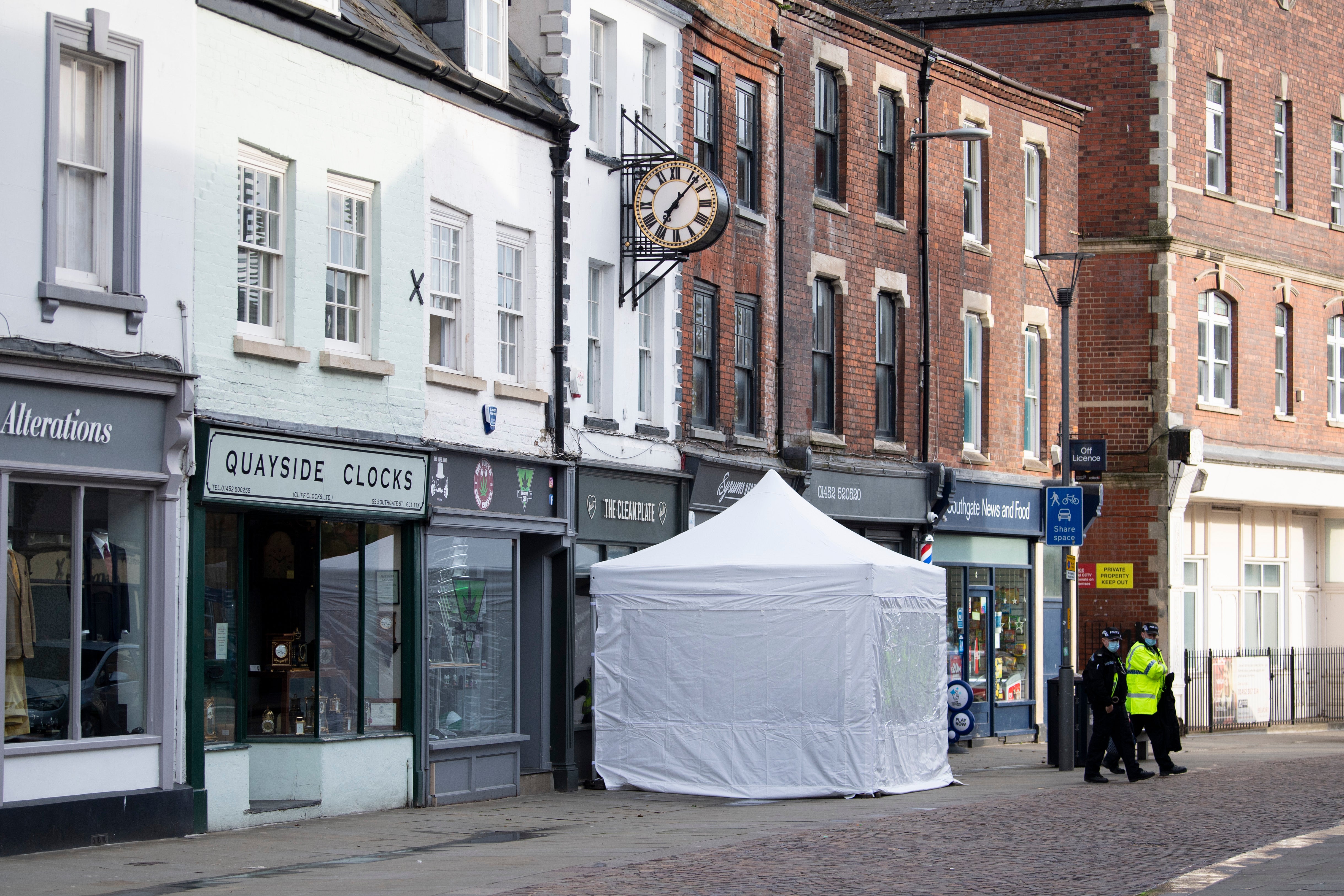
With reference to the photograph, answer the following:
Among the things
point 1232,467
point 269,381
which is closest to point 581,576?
point 269,381

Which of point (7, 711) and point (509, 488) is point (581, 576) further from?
point (7, 711)

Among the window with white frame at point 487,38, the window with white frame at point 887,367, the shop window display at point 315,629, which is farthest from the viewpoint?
the window with white frame at point 887,367

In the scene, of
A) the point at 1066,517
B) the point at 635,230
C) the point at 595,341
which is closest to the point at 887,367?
the point at 1066,517

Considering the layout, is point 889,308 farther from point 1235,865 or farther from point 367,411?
point 1235,865

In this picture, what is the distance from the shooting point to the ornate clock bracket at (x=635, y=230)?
2148 centimetres

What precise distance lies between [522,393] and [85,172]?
6.23 meters

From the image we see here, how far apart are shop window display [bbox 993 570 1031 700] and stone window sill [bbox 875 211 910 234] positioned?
19.8 ft

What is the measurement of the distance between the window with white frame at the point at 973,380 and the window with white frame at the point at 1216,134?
7919 millimetres

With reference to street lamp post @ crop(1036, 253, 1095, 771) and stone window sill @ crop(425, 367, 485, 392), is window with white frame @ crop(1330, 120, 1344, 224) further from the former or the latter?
stone window sill @ crop(425, 367, 485, 392)

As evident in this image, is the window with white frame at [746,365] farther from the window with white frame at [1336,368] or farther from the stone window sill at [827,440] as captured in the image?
the window with white frame at [1336,368]

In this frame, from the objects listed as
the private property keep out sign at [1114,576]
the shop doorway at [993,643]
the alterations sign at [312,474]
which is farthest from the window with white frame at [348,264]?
the private property keep out sign at [1114,576]

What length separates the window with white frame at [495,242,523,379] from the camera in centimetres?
1986

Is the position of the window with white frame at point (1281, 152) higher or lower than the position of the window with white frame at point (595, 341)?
higher

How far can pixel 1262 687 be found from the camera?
117 ft
